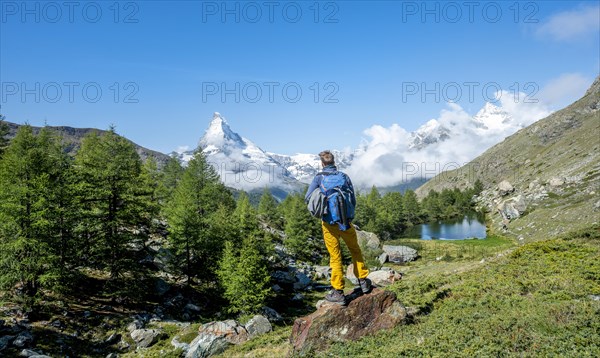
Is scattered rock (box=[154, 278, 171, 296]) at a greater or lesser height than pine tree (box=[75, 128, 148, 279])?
lesser

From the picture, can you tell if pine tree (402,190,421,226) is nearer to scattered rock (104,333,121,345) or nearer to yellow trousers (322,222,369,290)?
scattered rock (104,333,121,345)

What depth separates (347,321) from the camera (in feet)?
37.3

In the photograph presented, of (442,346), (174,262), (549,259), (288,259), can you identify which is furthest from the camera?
(288,259)

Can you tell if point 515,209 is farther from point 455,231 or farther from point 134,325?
point 134,325

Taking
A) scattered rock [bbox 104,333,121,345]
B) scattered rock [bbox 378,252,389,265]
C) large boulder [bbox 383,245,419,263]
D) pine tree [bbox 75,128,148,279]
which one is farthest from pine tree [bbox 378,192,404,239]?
scattered rock [bbox 104,333,121,345]

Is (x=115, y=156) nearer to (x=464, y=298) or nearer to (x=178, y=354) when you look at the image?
(x=178, y=354)

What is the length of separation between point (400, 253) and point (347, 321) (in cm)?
5791

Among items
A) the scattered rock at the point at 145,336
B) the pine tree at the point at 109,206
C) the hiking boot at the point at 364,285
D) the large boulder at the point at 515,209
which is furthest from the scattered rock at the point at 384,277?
the large boulder at the point at 515,209

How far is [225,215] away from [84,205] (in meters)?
16.4

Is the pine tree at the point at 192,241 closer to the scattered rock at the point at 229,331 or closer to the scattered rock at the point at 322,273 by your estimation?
the scattered rock at the point at 229,331

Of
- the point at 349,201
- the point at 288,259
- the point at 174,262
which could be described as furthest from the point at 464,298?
the point at 288,259

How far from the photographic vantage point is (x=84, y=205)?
29609mm

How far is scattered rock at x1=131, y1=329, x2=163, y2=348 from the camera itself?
25.1 meters

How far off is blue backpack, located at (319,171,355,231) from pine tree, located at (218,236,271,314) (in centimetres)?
2411
